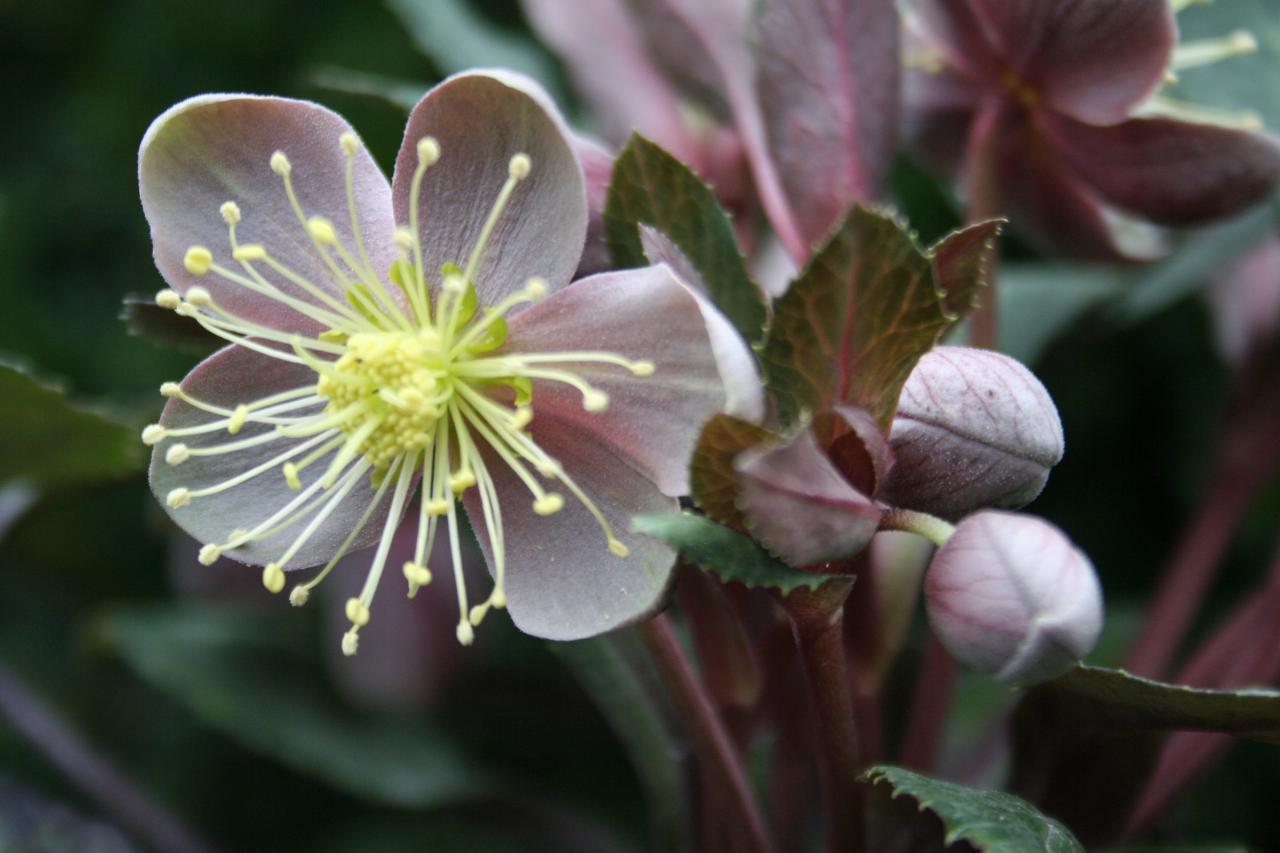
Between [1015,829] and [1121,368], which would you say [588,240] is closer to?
[1015,829]

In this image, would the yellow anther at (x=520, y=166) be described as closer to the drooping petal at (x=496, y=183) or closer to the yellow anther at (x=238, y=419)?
the drooping petal at (x=496, y=183)

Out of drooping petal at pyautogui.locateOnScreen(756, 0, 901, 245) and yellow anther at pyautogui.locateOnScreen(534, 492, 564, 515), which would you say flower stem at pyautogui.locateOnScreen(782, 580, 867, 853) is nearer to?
yellow anther at pyautogui.locateOnScreen(534, 492, 564, 515)

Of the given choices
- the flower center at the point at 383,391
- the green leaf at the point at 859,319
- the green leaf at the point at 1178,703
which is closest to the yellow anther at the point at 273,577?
the flower center at the point at 383,391

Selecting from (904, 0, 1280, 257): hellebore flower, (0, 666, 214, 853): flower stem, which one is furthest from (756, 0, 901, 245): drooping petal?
(0, 666, 214, 853): flower stem

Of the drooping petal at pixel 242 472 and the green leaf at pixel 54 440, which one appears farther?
the green leaf at pixel 54 440

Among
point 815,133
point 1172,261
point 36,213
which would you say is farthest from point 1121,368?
point 36,213

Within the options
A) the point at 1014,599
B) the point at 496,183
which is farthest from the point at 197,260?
the point at 1014,599
